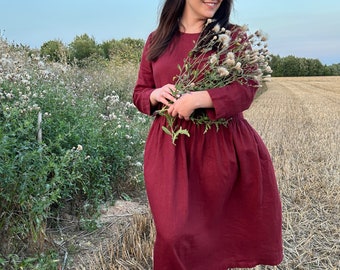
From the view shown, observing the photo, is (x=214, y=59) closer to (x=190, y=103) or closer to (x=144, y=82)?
(x=190, y=103)

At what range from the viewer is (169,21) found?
6.53 ft

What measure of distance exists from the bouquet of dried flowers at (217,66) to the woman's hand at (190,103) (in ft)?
0.17

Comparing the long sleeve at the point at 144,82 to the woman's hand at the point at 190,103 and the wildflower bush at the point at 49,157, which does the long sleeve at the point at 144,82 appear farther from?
the wildflower bush at the point at 49,157

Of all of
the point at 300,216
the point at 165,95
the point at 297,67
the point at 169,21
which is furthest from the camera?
the point at 297,67

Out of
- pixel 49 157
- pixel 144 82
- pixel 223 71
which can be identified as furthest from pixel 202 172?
pixel 49 157

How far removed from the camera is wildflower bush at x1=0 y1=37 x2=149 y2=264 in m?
2.29

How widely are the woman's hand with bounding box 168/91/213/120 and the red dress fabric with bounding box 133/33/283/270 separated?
37 mm

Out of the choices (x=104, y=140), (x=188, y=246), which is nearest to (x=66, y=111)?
(x=104, y=140)

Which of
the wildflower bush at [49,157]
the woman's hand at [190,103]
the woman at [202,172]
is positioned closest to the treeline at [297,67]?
the wildflower bush at [49,157]

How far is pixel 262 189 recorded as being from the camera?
1899 mm

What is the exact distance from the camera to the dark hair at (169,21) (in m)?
1.93

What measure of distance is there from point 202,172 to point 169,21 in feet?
2.52

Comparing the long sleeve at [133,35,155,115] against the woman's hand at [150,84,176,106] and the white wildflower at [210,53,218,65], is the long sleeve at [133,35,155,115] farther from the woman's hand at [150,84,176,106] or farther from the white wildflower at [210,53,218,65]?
the white wildflower at [210,53,218,65]

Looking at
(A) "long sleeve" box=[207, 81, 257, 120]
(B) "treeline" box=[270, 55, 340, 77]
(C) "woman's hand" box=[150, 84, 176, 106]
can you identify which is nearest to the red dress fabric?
(A) "long sleeve" box=[207, 81, 257, 120]
